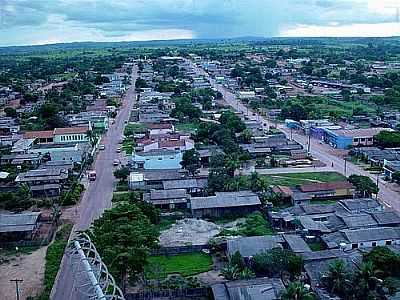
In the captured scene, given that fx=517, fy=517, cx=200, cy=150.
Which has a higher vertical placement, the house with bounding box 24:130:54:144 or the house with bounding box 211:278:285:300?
the house with bounding box 211:278:285:300

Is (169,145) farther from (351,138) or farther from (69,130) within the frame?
(351,138)

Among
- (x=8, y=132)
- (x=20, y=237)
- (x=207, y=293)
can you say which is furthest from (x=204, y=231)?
(x=8, y=132)

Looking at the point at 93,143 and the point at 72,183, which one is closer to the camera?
the point at 72,183

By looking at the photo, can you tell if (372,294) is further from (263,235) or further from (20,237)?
(20,237)

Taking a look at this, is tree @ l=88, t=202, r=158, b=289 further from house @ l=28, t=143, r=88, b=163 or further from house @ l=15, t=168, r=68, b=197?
house @ l=28, t=143, r=88, b=163

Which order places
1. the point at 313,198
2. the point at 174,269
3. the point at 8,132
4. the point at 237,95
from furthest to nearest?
the point at 237,95, the point at 8,132, the point at 313,198, the point at 174,269

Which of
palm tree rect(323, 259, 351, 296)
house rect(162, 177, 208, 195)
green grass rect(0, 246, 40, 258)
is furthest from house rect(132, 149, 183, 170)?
palm tree rect(323, 259, 351, 296)

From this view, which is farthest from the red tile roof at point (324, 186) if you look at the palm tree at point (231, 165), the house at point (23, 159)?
the house at point (23, 159)
